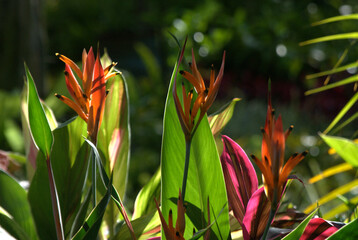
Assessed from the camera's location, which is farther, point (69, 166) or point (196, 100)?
point (69, 166)

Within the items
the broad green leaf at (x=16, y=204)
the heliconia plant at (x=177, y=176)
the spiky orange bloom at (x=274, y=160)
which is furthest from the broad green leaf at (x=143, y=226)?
the spiky orange bloom at (x=274, y=160)

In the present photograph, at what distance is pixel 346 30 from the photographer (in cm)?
429

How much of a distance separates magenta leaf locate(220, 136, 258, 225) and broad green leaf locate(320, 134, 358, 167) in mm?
145

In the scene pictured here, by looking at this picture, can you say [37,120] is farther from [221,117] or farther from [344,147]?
[344,147]

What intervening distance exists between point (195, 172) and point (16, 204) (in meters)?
0.23

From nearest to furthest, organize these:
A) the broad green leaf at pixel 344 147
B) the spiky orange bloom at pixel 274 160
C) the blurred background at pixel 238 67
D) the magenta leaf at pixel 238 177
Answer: the spiky orange bloom at pixel 274 160
the magenta leaf at pixel 238 177
the broad green leaf at pixel 344 147
the blurred background at pixel 238 67

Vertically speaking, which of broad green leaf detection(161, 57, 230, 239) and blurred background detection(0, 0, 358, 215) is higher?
broad green leaf detection(161, 57, 230, 239)

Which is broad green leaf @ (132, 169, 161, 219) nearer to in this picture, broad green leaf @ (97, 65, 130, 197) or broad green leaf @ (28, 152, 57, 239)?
broad green leaf @ (97, 65, 130, 197)

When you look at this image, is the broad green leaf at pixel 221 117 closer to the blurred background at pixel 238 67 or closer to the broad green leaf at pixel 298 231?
the broad green leaf at pixel 298 231

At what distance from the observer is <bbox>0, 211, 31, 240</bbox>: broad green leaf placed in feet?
1.94

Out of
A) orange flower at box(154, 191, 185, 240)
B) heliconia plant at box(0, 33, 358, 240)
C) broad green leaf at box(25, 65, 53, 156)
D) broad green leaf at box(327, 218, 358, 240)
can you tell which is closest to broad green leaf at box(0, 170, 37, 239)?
heliconia plant at box(0, 33, 358, 240)

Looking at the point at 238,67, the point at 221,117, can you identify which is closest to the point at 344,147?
the point at 221,117

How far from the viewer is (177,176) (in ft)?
1.83

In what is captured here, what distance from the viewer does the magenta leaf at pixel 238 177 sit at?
59 cm
